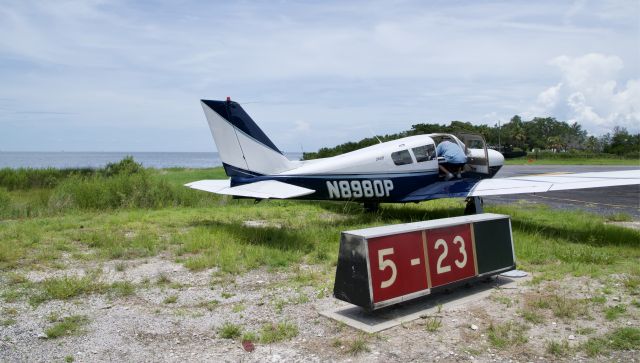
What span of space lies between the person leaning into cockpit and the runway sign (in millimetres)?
6074

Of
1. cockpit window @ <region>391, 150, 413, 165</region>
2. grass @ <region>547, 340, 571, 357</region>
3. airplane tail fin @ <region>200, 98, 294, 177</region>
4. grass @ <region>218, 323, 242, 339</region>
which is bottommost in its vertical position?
grass @ <region>547, 340, 571, 357</region>

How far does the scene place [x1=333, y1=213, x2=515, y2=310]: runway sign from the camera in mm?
5223

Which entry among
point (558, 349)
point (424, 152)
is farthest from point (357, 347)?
point (424, 152)

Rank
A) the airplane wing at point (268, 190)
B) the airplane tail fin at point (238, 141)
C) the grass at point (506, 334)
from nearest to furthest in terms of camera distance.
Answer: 1. the grass at point (506, 334)
2. the airplane wing at point (268, 190)
3. the airplane tail fin at point (238, 141)

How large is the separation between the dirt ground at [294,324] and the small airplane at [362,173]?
4.04 m

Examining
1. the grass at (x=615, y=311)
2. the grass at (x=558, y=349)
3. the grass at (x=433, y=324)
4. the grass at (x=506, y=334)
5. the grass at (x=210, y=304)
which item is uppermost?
the grass at (x=210, y=304)

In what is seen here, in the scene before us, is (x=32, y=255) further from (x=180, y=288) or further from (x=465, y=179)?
(x=465, y=179)

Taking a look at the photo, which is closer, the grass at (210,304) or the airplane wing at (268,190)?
the grass at (210,304)

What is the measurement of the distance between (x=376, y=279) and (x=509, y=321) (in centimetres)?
148

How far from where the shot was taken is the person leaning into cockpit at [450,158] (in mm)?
12539

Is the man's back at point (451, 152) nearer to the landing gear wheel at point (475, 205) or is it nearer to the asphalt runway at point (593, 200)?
the landing gear wheel at point (475, 205)

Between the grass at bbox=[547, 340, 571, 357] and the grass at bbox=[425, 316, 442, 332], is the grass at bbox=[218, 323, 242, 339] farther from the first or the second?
the grass at bbox=[547, 340, 571, 357]

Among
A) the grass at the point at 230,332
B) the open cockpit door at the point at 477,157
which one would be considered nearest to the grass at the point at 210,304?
the grass at the point at 230,332

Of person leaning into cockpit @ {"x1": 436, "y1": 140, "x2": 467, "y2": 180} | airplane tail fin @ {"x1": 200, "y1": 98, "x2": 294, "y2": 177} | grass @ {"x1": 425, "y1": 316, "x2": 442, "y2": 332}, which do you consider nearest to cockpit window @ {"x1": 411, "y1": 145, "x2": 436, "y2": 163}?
person leaning into cockpit @ {"x1": 436, "y1": 140, "x2": 467, "y2": 180}
